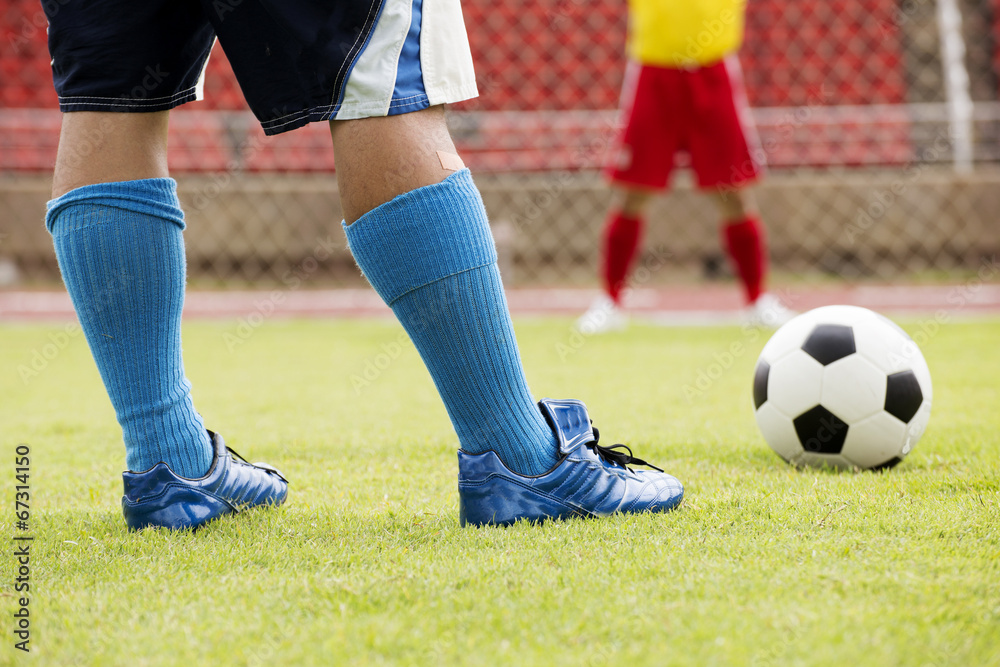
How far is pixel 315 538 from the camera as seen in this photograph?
1.22 meters

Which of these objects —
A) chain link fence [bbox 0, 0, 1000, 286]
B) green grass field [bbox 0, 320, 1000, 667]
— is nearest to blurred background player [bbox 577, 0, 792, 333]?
chain link fence [bbox 0, 0, 1000, 286]

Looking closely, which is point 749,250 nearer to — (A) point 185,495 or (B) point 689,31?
(B) point 689,31

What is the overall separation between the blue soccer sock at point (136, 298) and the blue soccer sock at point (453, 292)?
0.31m

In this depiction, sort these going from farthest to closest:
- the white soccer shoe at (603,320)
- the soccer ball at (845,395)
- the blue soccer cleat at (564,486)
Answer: the white soccer shoe at (603,320) < the soccer ball at (845,395) < the blue soccer cleat at (564,486)

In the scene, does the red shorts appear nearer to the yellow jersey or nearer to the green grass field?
the yellow jersey

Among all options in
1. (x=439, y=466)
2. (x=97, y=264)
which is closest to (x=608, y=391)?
(x=439, y=466)

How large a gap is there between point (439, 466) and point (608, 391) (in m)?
0.93

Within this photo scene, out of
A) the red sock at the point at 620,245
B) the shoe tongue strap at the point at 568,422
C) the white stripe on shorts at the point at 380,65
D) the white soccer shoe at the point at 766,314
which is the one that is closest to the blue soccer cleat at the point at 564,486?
the shoe tongue strap at the point at 568,422

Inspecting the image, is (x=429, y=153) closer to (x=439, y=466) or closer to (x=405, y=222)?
(x=405, y=222)

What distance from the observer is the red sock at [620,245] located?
3.88m

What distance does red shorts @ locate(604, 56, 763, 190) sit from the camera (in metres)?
3.75

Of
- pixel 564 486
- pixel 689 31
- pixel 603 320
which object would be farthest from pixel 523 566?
pixel 689 31

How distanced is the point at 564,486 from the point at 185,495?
0.53 metres

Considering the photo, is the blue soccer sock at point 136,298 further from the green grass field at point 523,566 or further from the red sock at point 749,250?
the red sock at point 749,250
